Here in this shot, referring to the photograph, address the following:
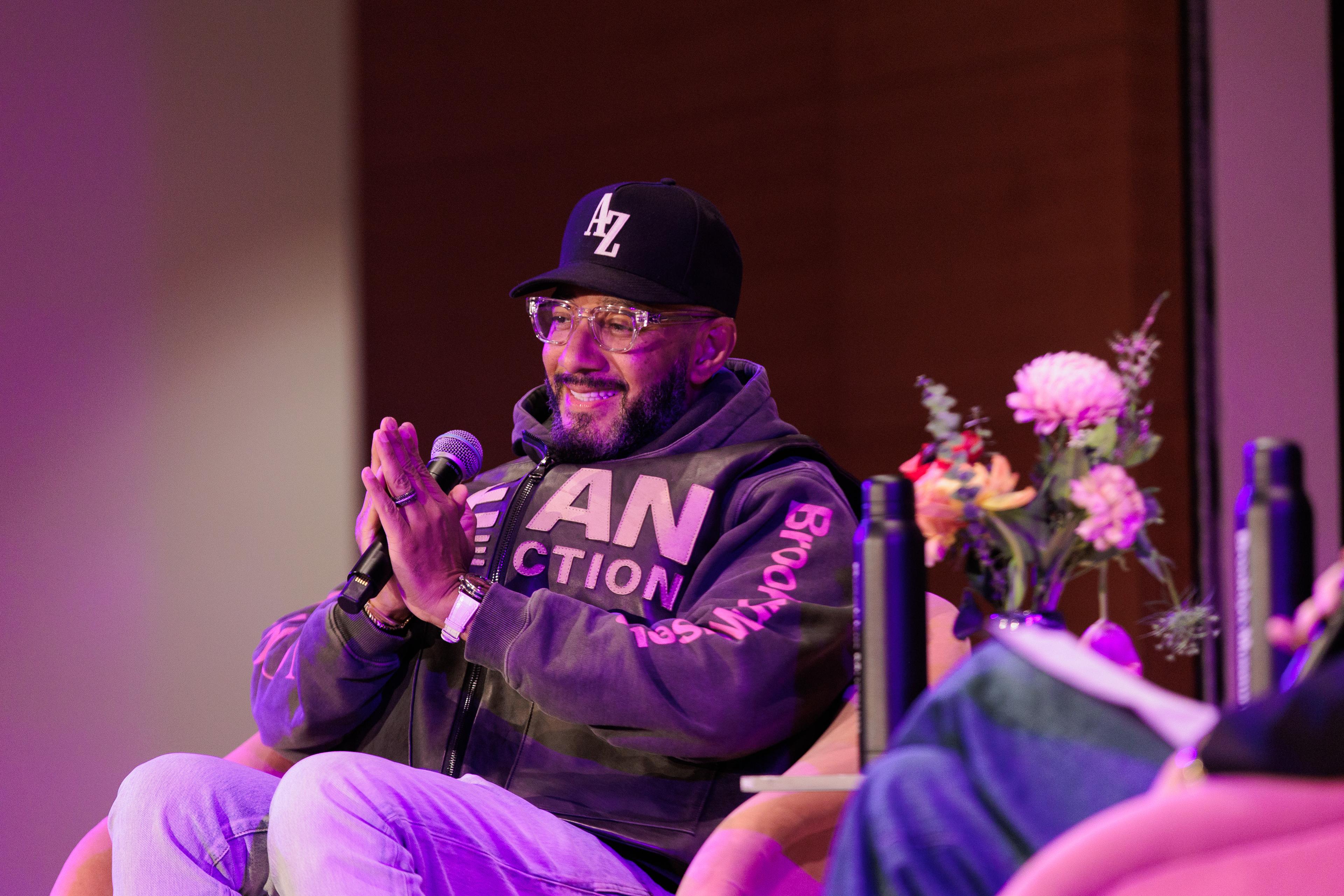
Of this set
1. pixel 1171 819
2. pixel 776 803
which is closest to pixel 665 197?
pixel 776 803

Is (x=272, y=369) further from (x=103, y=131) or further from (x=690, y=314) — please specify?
(x=690, y=314)

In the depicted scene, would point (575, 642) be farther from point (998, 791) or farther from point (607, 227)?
point (998, 791)

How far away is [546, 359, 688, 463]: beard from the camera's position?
2.11 meters

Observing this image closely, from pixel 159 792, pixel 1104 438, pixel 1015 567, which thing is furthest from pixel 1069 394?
pixel 159 792

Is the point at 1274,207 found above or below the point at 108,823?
above

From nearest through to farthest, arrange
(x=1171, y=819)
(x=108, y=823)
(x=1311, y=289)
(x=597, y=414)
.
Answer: (x=1171, y=819) < (x=108, y=823) < (x=597, y=414) < (x=1311, y=289)

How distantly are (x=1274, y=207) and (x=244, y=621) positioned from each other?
2850 mm

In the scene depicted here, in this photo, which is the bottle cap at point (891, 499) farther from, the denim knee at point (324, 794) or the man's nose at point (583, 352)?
the man's nose at point (583, 352)

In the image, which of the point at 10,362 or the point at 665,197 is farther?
the point at 10,362

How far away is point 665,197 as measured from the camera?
2129 millimetres

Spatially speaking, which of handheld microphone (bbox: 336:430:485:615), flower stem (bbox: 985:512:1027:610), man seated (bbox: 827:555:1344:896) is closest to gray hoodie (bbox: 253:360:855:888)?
handheld microphone (bbox: 336:430:485:615)

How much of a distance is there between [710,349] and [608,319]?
0.19m

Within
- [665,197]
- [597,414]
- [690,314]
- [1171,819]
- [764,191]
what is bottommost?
[1171,819]

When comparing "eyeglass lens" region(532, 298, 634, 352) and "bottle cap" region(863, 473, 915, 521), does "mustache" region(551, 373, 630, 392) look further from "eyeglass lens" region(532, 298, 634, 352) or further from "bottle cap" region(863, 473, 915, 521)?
"bottle cap" region(863, 473, 915, 521)
